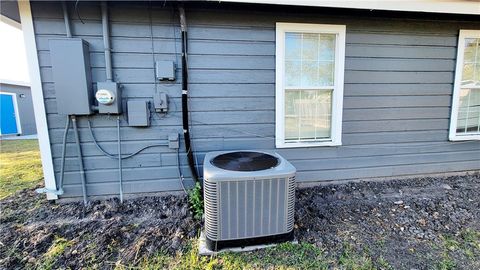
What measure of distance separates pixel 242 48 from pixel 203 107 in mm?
754

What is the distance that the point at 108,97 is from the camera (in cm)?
230

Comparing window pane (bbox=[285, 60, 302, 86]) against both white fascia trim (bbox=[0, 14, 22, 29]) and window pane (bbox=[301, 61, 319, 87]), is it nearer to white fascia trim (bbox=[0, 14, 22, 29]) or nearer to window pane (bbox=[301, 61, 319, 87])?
window pane (bbox=[301, 61, 319, 87])

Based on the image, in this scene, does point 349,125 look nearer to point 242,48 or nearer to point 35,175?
point 242,48

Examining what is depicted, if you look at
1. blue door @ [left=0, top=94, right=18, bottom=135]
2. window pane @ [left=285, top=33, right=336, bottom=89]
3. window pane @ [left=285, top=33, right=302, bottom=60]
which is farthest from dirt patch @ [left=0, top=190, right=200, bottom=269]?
blue door @ [left=0, top=94, right=18, bottom=135]

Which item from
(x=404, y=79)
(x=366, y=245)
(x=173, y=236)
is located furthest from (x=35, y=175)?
(x=404, y=79)

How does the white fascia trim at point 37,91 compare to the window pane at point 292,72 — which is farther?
the window pane at point 292,72

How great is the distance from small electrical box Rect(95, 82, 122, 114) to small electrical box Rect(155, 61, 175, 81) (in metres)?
0.42

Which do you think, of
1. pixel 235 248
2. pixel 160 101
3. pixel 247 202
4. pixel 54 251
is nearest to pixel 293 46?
pixel 160 101

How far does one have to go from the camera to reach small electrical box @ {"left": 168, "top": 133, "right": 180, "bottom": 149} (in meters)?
2.57

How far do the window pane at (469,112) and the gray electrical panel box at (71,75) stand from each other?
4354 mm

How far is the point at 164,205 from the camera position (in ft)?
8.32

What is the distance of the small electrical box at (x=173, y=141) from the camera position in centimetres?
257

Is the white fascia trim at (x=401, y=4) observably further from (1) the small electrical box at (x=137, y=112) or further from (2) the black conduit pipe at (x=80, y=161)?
(2) the black conduit pipe at (x=80, y=161)

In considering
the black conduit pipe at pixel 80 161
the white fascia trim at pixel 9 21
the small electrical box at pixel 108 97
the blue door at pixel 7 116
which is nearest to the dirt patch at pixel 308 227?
the black conduit pipe at pixel 80 161
